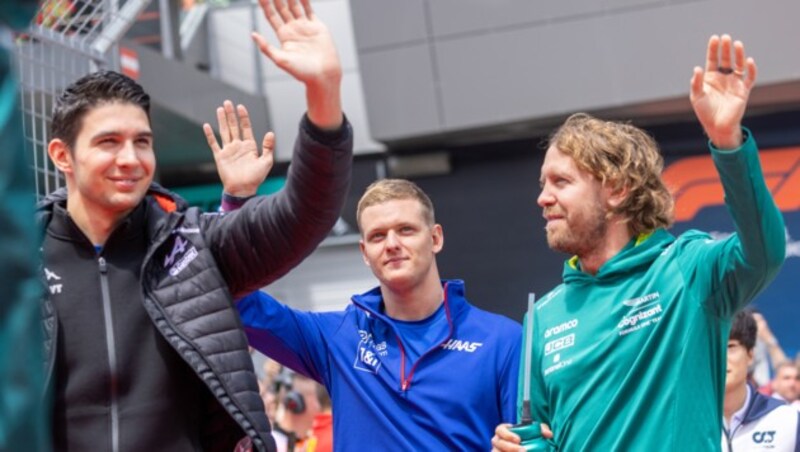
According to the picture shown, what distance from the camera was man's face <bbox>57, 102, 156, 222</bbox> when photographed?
10.2 feet

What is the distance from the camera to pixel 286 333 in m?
4.57

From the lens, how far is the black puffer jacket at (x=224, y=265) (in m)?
2.90

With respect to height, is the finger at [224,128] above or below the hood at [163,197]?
above

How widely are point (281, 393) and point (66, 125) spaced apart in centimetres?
680

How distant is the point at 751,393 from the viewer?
597cm

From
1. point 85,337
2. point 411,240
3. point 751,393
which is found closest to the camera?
point 85,337

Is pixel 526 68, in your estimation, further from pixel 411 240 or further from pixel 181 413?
pixel 181 413

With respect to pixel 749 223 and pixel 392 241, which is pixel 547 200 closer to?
pixel 749 223

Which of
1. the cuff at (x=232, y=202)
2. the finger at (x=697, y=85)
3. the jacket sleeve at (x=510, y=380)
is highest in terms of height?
the finger at (x=697, y=85)

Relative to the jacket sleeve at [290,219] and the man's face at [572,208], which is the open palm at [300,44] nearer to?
the jacket sleeve at [290,219]

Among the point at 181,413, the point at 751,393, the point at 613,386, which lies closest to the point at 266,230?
the point at 181,413

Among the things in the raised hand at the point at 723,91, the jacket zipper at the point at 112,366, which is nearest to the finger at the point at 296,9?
the jacket zipper at the point at 112,366

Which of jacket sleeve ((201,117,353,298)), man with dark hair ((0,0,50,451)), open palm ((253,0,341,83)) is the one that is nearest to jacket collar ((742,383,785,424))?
jacket sleeve ((201,117,353,298))

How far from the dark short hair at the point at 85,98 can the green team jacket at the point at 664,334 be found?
4.75 ft
